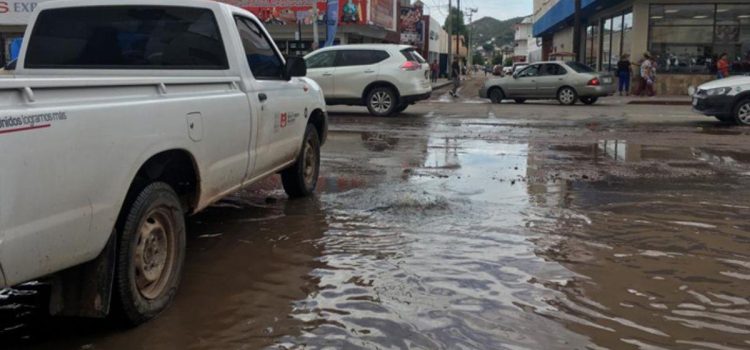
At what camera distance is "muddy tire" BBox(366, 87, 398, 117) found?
1766 cm

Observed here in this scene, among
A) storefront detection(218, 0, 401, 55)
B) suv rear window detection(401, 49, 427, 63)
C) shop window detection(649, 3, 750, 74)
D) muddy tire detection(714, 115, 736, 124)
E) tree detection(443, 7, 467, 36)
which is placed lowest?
muddy tire detection(714, 115, 736, 124)

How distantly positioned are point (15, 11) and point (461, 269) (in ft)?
109

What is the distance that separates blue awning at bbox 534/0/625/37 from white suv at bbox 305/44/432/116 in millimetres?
14818

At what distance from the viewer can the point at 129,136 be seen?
344cm

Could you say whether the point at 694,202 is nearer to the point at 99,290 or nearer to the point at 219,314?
the point at 219,314

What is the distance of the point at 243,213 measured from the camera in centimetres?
663

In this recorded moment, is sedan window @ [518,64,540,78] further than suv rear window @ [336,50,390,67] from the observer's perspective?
Yes

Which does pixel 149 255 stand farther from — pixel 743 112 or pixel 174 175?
pixel 743 112

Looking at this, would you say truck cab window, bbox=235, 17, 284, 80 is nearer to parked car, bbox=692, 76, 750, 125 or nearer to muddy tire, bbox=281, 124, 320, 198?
muddy tire, bbox=281, 124, 320, 198

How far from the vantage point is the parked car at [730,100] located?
49.2 ft

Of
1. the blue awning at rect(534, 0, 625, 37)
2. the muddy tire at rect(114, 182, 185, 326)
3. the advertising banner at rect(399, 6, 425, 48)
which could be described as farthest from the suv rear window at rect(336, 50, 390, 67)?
the advertising banner at rect(399, 6, 425, 48)

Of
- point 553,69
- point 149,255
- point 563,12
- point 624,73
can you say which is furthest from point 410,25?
point 149,255

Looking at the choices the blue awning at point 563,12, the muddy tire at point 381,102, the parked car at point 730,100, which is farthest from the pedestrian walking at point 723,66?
the muddy tire at point 381,102

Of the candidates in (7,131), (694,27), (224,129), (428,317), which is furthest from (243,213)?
(694,27)
